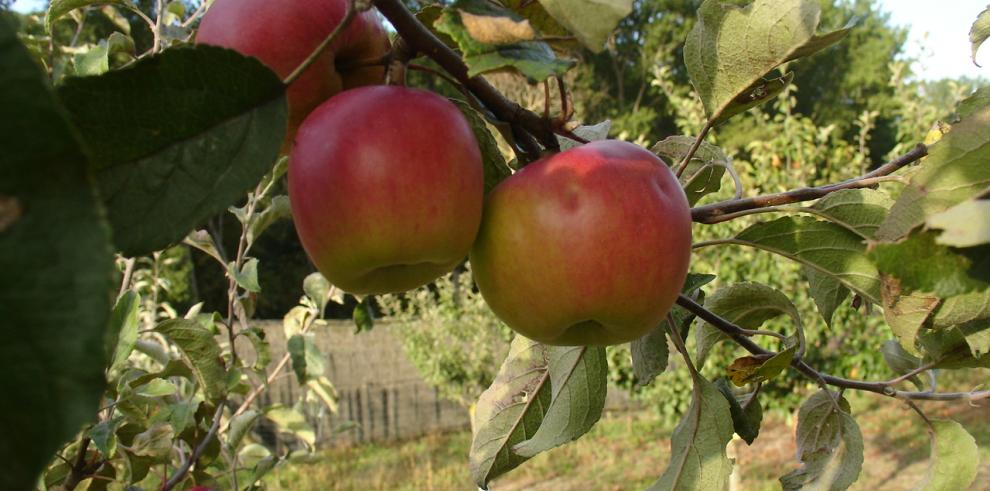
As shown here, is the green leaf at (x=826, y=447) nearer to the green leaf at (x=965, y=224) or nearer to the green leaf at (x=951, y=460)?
the green leaf at (x=951, y=460)

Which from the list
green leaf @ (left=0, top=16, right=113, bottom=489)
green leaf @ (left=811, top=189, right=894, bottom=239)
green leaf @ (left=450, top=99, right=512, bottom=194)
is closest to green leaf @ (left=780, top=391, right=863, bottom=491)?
green leaf @ (left=811, top=189, right=894, bottom=239)

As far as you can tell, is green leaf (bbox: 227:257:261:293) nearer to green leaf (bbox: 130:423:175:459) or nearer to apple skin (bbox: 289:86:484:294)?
green leaf (bbox: 130:423:175:459)

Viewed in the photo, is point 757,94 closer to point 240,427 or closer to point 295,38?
point 295,38

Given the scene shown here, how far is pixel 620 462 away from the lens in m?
5.59

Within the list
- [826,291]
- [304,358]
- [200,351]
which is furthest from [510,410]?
[304,358]

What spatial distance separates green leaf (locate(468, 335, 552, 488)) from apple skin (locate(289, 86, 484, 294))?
1.19 feet

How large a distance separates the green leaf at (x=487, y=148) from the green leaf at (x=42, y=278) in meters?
0.33

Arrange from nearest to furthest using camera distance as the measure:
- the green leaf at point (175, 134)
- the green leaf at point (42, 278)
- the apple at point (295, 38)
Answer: the green leaf at point (42, 278), the green leaf at point (175, 134), the apple at point (295, 38)

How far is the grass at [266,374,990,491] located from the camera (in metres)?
4.91

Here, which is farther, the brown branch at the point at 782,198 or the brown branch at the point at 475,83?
the brown branch at the point at 782,198

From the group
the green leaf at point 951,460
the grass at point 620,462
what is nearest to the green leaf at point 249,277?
the green leaf at point 951,460

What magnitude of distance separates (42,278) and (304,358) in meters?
1.33

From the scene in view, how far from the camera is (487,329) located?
6.41 meters

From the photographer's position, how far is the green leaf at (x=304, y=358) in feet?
4.77
